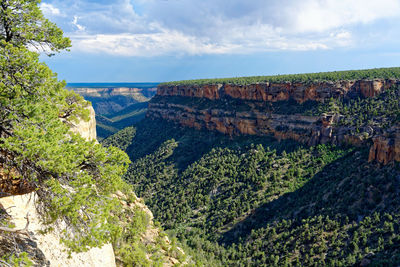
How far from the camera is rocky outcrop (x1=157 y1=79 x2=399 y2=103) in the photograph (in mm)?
72312

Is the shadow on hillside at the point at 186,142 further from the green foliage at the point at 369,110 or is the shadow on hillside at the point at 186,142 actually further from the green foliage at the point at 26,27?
the green foliage at the point at 26,27

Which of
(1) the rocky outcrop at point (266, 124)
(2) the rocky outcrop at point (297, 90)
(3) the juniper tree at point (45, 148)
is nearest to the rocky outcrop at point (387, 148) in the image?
(1) the rocky outcrop at point (266, 124)

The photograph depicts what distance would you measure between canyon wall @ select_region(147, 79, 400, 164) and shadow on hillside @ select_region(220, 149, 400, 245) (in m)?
3.73

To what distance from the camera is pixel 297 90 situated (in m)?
83.3

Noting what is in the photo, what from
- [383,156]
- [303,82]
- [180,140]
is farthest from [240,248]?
[180,140]

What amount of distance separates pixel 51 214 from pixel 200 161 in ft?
235

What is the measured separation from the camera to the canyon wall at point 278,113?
63.4 meters

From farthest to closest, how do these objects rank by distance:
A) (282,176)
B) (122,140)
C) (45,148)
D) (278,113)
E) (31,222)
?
(122,140) → (278,113) → (282,176) → (31,222) → (45,148)

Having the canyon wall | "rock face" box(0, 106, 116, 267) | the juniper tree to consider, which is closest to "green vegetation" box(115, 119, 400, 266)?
the canyon wall

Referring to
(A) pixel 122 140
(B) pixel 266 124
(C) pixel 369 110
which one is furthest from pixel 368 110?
(A) pixel 122 140

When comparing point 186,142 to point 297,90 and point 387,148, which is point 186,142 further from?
point 387,148

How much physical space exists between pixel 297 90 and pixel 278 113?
834cm

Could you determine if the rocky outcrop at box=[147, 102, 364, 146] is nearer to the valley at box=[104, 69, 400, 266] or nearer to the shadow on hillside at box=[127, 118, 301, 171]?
the valley at box=[104, 69, 400, 266]

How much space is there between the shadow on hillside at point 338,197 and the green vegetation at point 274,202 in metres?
0.18
